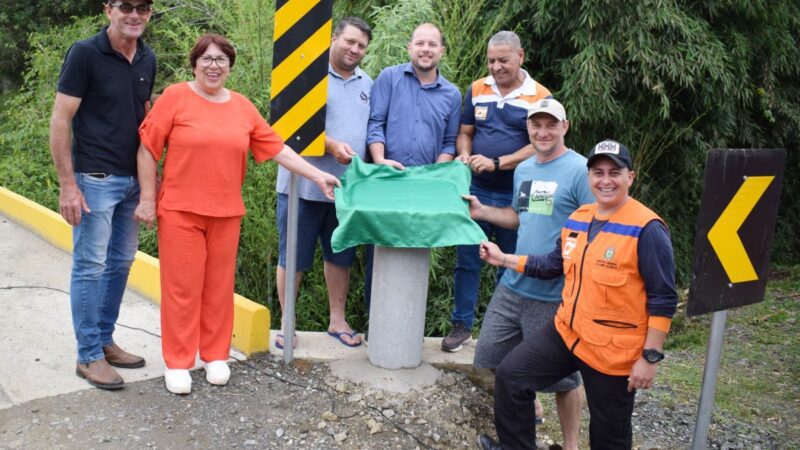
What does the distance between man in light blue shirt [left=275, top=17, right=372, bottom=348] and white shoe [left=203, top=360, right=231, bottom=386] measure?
0.52 m

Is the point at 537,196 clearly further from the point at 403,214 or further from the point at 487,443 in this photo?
the point at 487,443

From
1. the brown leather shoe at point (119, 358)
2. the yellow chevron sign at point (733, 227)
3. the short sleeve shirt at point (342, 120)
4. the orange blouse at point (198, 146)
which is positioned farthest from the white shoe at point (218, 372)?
the yellow chevron sign at point (733, 227)

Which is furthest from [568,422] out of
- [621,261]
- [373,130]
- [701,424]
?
[373,130]

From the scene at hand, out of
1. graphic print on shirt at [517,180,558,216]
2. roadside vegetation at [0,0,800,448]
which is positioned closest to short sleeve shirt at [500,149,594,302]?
graphic print on shirt at [517,180,558,216]

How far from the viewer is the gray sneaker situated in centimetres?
436

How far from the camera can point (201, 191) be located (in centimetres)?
350

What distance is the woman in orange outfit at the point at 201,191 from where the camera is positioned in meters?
3.44

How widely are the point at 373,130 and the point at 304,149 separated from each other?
1.41 feet

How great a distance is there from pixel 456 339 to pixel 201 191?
1.75 meters

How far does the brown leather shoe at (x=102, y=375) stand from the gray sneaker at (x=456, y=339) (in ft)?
5.86

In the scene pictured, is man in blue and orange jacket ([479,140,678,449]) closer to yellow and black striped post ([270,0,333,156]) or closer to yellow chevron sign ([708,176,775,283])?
yellow chevron sign ([708,176,775,283])

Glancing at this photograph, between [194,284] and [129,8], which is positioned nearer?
[129,8]

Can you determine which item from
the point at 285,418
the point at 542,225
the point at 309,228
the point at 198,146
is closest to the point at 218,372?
the point at 285,418

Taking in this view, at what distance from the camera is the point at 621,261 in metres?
2.73
